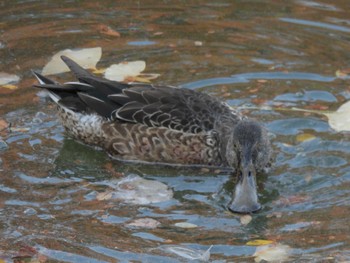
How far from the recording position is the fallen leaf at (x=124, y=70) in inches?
412

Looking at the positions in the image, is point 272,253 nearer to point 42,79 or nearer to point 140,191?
point 140,191

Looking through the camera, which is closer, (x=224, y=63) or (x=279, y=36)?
(x=224, y=63)

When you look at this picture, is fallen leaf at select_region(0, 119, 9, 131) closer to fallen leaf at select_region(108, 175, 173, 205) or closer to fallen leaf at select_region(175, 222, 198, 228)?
fallen leaf at select_region(108, 175, 173, 205)

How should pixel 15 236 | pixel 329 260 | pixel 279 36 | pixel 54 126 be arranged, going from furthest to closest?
pixel 279 36
pixel 54 126
pixel 15 236
pixel 329 260

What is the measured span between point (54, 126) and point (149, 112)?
123 cm

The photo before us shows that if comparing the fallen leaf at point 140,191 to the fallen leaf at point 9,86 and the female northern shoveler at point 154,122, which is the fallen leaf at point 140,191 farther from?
the fallen leaf at point 9,86

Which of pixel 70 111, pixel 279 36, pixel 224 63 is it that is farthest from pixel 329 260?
pixel 279 36

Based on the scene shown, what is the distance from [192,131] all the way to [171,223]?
1.62 m

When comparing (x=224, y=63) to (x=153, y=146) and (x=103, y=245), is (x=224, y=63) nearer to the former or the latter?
(x=153, y=146)

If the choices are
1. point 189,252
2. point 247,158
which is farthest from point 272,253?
point 247,158

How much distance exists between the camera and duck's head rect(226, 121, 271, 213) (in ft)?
26.0

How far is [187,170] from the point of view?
9.03 meters

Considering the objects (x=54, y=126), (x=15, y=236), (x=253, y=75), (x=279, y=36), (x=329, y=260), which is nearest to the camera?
(x=329, y=260)

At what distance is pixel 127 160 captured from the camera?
930 cm
